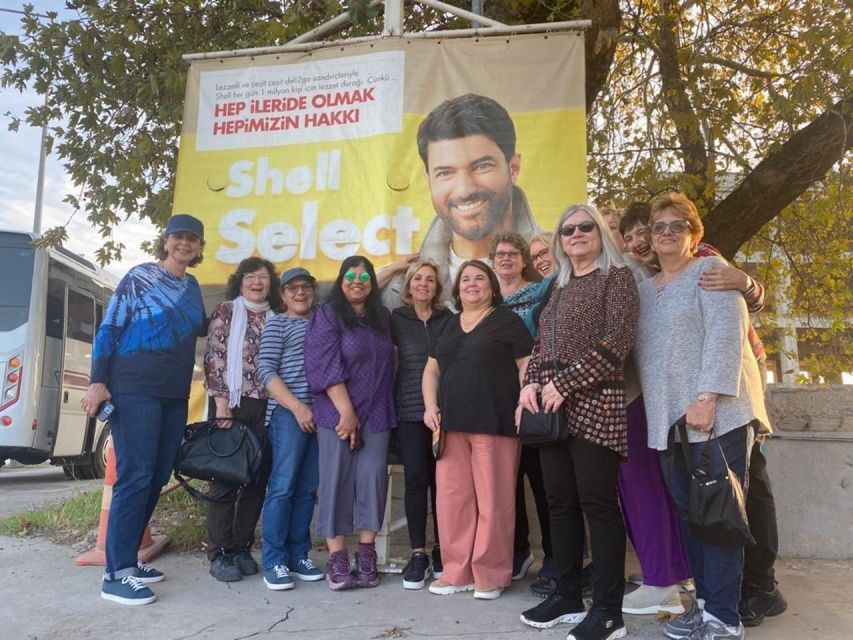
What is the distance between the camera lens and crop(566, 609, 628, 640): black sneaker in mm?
2818

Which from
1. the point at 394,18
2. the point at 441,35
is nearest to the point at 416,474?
the point at 441,35

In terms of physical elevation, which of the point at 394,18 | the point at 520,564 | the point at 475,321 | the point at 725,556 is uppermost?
the point at 394,18

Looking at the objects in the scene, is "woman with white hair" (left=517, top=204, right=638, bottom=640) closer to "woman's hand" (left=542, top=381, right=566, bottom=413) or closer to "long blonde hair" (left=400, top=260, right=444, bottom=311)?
"woman's hand" (left=542, top=381, right=566, bottom=413)

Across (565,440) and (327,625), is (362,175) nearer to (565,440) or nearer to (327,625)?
(565,440)

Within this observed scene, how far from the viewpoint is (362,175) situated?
488 centimetres

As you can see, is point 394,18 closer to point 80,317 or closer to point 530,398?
point 530,398

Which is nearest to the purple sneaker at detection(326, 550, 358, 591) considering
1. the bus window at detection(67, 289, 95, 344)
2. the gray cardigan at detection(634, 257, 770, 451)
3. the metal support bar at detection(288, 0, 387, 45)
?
the gray cardigan at detection(634, 257, 770, 451)

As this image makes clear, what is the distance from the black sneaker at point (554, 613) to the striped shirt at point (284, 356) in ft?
5.46

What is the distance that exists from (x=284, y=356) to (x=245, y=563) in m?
1.21

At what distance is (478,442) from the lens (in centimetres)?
357

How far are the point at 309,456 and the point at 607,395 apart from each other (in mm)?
1852

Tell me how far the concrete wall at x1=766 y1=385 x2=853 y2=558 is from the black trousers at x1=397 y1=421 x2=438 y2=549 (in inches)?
90.4

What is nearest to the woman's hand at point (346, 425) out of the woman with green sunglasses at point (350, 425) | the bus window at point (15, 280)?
the woman with green sunglasses at point (350, 425)

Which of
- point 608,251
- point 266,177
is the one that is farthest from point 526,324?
point 266,177
